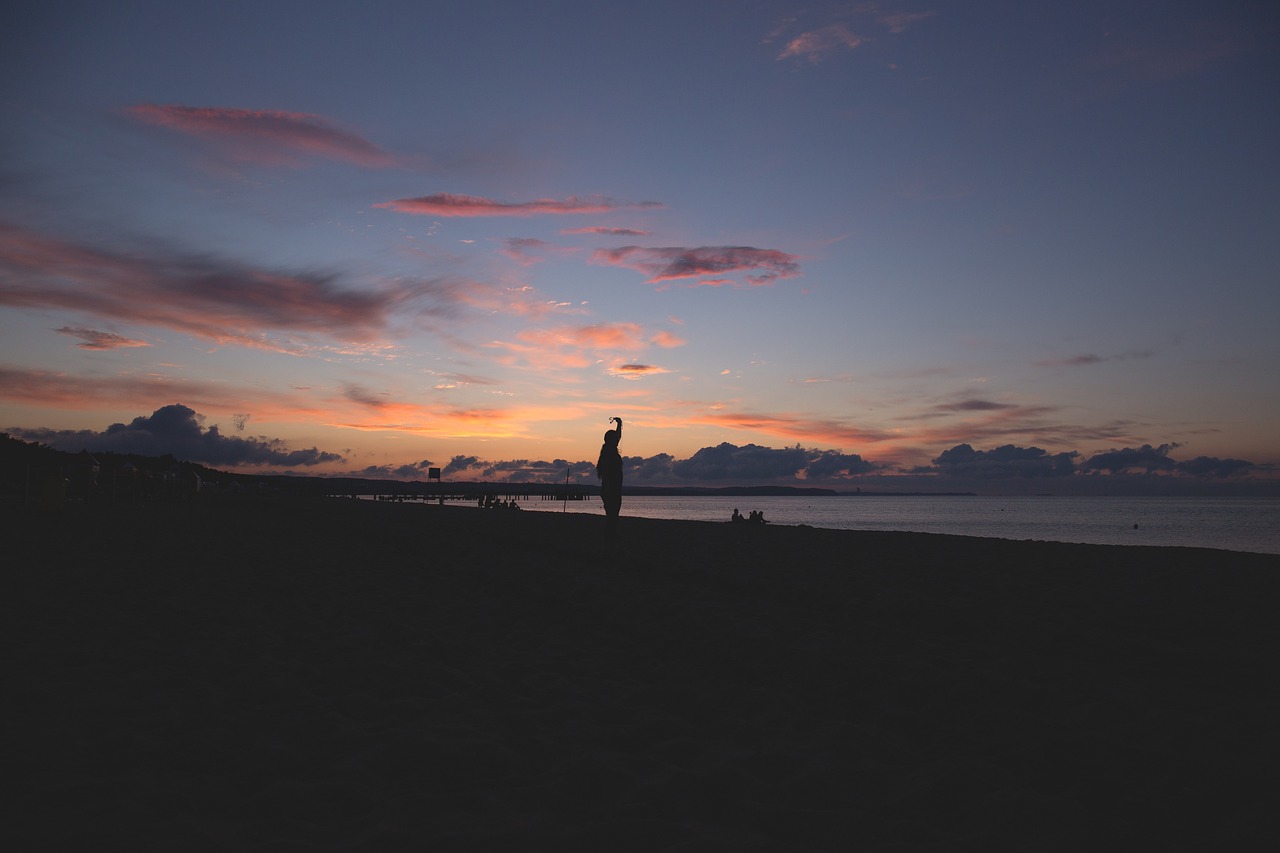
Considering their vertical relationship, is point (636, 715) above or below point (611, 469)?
below

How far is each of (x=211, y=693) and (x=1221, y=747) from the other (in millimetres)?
6590

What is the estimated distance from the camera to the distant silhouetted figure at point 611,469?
14.4 meters

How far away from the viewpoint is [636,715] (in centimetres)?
501

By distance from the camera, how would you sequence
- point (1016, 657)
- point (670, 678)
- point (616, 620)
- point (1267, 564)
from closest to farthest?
point (670, 678), point (1016, 657), point (616, 620), point (1267, 564)

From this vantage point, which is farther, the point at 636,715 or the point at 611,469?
the point at 611,469

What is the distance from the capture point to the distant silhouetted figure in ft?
47.2

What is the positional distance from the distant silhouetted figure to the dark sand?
401cm

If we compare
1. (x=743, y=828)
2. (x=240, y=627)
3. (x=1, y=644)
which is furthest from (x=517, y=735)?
(x=1, y=644)

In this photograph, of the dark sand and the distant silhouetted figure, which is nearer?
the dark sand

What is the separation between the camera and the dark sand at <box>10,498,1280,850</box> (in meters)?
3.36

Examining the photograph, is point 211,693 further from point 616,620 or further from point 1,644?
point 616,620

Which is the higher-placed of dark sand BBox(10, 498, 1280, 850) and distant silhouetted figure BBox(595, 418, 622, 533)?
distant silhouetted figure BBox(595, 418, 622, 533)

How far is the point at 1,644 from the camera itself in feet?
20.5

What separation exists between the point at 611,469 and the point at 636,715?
9683mm
